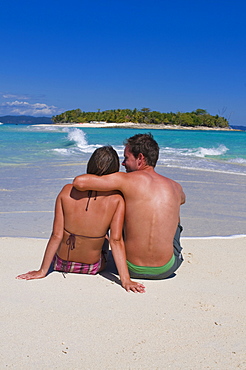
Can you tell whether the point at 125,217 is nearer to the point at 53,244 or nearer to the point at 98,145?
the point at 53,244

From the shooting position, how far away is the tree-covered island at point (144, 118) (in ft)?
405

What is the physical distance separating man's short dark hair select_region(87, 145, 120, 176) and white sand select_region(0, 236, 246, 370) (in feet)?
3.11

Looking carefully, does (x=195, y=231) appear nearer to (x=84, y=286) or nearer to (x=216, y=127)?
(x=84, y=286)

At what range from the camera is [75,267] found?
3494 millimetres

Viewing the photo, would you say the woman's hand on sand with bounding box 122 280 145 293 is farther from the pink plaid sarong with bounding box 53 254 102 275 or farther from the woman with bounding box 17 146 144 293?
the pink plaid sarong with bounding box 53 254 102 275

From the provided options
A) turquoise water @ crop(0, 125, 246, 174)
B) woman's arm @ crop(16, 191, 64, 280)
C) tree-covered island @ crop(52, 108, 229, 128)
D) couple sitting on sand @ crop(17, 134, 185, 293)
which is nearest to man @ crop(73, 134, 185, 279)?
couple sitting on sand @ crop(17, 134, 185, 293)

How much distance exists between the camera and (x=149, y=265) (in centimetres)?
340

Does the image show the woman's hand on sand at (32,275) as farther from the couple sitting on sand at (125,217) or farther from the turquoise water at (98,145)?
the turquoise water at (98,145)

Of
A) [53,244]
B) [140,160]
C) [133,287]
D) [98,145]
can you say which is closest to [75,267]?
[53,244]

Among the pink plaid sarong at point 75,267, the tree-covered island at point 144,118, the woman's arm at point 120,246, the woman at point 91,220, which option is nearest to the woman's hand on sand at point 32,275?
the woman at point 91,220

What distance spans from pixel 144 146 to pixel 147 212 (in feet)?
1.84

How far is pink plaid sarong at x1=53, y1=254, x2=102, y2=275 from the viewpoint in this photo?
3.48m

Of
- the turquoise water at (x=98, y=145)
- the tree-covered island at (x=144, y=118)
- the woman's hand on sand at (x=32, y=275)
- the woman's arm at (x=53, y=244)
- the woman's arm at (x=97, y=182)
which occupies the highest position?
the woman's arm at (x=97, y=182)

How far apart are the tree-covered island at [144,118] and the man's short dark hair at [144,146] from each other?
115806mm
